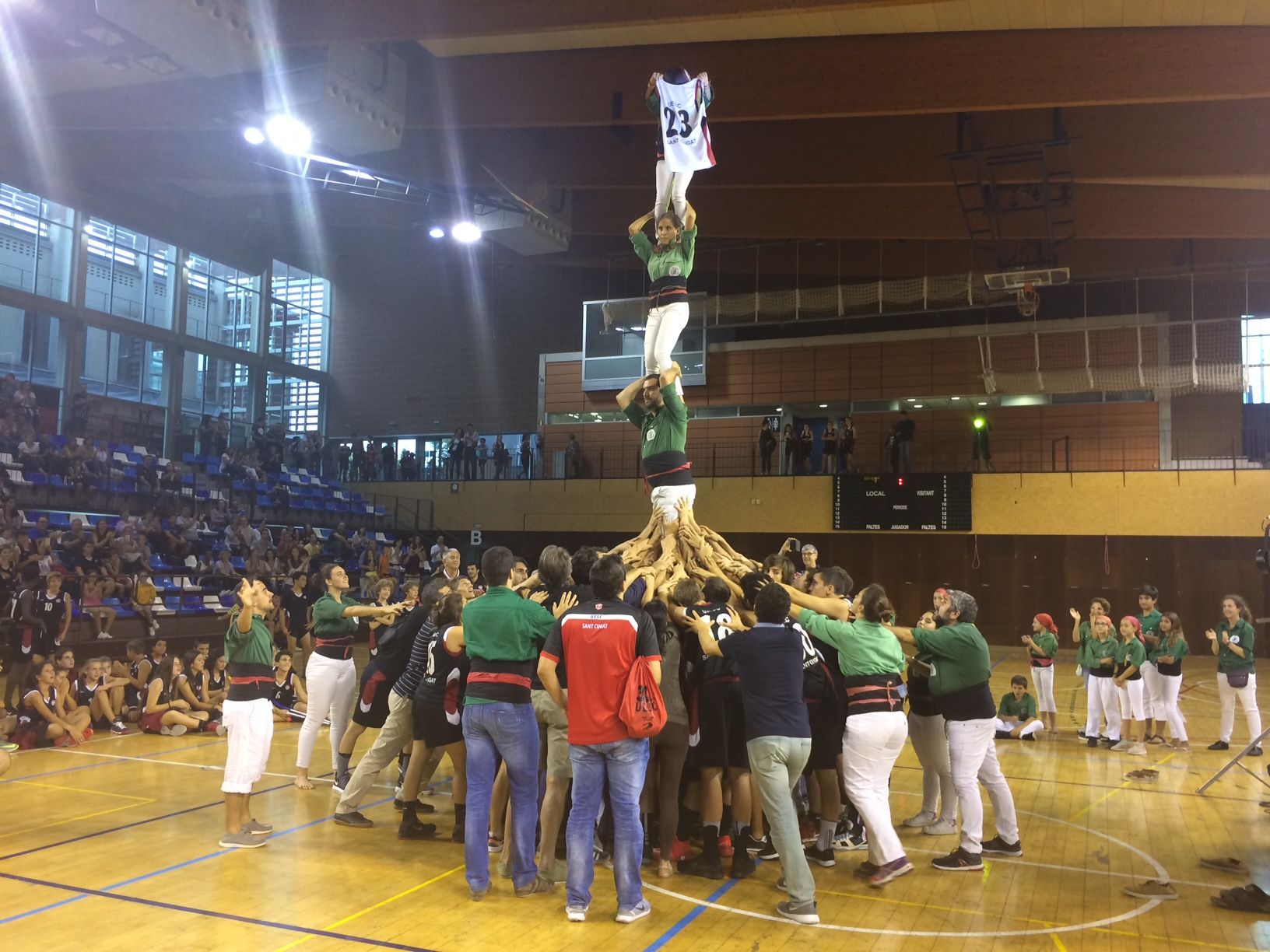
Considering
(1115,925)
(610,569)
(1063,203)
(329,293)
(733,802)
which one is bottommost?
(1115,925)

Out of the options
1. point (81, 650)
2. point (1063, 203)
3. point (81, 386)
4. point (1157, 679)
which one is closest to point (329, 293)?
point (81, 386)

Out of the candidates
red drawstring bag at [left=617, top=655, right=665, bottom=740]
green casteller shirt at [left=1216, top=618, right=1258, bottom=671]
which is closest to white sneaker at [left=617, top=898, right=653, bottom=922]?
red drawstring bag at [left=617, top=655, right=665, bottom=740]

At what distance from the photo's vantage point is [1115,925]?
17.3 ft


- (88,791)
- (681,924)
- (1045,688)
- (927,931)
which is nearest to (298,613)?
(88,791)

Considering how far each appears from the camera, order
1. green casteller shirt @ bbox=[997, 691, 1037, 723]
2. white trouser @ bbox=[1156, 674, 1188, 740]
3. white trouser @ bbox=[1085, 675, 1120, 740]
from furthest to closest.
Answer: green casteller shirt @ bbox=[997, 691, 1037, 723]
white trouser @ bbox=[1085, 675, 1120, 740]
white trouser @ bbox=[1156, 674, 1188, 740]

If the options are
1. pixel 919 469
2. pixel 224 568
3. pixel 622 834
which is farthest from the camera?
pixel 919 469

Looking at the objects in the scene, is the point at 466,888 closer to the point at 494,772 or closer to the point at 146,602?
the point at 494,772

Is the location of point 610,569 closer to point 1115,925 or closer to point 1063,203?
point 1115,925

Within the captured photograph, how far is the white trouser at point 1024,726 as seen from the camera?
11539 millimetres

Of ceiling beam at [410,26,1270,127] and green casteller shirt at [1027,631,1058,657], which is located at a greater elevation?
ceiling beam at [410,26,1270,127]

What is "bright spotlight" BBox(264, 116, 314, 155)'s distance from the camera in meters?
13.6

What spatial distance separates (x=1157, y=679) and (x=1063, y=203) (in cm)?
808

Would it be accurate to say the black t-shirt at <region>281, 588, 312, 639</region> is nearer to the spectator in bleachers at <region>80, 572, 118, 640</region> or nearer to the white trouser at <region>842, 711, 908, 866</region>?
the spectator in bleachers at <region>80, 572, 118, 640</region>

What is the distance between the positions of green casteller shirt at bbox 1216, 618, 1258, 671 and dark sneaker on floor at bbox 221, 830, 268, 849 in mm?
9583
